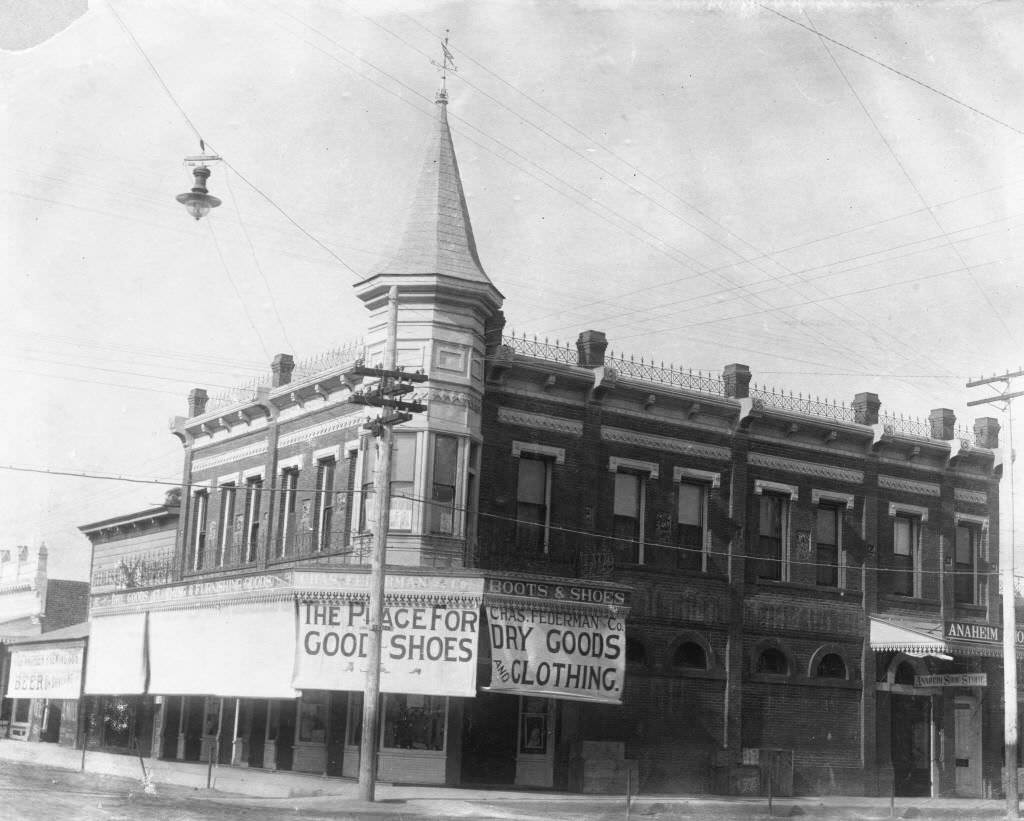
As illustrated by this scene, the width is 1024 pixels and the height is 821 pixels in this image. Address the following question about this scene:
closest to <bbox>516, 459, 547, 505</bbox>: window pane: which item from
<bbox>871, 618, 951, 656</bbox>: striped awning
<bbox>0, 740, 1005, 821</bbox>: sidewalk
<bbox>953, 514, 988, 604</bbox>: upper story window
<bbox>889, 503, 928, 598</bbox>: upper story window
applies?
<bbox>0, 740, 1005, 821</bbox>: sidewalk

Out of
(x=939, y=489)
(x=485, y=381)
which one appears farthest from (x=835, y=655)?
(x=485, y=381)

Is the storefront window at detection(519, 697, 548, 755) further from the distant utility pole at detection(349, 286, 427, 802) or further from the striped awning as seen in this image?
the striped awning

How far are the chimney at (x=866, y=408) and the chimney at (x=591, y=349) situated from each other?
27.3 feet

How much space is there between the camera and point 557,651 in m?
27.9

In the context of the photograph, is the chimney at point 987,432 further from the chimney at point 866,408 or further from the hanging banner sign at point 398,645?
the hanging banner sign at point 398,645

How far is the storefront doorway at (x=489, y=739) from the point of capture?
28.2 m

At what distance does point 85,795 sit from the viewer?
24156 mm

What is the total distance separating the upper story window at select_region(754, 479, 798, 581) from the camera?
3350cm

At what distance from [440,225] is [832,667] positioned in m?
15.1

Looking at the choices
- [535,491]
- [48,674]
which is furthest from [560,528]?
[48,674]

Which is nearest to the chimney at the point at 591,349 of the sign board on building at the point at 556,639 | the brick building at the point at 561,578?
the brick building at the point at 561,578

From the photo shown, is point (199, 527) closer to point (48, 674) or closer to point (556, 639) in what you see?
point (48, 674)

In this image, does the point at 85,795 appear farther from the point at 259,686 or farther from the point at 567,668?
the point at 567,668

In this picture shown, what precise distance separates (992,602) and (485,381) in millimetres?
16932
